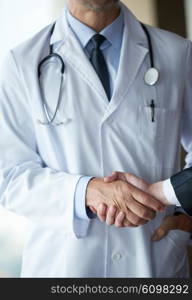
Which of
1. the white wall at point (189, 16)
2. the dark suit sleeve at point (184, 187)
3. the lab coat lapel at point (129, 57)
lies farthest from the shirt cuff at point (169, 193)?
the white wall at point (189, 16)

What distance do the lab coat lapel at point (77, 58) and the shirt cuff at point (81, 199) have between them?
0.20m

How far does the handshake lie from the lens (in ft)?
2.56

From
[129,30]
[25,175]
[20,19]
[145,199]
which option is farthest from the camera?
[20,19]

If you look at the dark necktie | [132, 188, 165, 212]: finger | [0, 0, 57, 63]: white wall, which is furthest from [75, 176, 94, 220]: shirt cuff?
[0, 0, 57, 63]: white wall

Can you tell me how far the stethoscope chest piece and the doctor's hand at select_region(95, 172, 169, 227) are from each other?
0.25m

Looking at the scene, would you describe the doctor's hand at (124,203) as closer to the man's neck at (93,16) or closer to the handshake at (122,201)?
the handshake at (122,201)

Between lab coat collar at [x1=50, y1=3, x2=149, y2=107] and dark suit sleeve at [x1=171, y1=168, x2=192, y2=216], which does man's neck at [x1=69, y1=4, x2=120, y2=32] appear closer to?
lab coat collar at [x1=50, y1=3, x2=149, y2=107]

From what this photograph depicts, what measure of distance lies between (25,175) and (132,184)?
9.9 inches

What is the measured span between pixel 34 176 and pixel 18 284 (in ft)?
0.79

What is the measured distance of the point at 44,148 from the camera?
0.92 m

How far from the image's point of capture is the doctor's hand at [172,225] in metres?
0.90

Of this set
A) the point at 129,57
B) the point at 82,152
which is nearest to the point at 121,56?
the point at 129,57

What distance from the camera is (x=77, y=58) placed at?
0.94m

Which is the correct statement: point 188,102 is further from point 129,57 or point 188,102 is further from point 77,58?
point 77,58
